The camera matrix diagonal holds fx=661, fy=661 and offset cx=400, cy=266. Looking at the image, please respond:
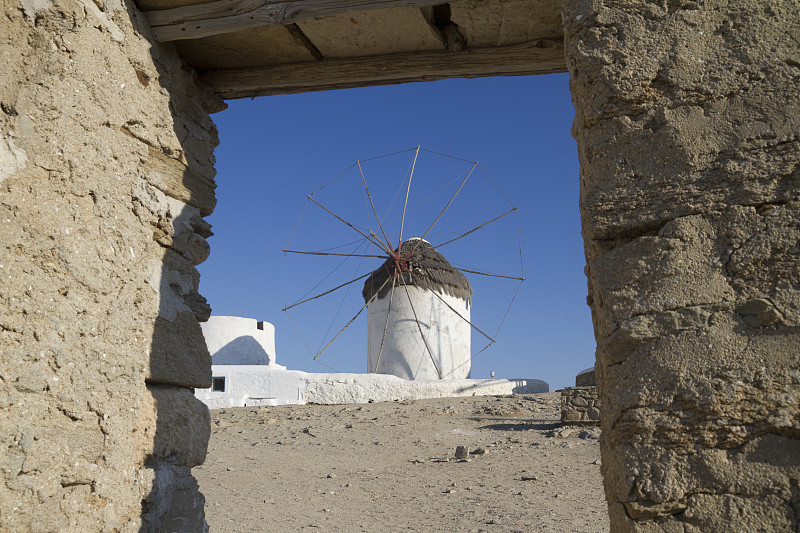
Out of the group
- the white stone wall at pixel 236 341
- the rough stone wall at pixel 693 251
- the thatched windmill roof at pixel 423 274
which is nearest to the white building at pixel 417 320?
the thatched windmill roof at pixel 423 274

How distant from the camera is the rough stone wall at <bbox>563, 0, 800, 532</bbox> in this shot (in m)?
1.79

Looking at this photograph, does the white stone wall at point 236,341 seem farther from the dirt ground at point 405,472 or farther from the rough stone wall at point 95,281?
the rough stone wall at point 95,281

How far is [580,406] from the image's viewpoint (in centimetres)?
912

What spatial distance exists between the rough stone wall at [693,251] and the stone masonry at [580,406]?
289 inches

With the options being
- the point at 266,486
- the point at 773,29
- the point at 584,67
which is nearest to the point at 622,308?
the point at 584,67

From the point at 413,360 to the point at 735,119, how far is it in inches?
644

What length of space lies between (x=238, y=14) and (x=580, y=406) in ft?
25.0

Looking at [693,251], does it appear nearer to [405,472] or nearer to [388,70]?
[388,70]

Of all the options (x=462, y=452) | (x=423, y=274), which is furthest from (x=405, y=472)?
(x=423, y=274)

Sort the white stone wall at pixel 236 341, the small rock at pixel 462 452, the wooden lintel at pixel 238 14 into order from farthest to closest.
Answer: the white stone wall at pixel 236 341 → the small rock at pixel 462 452 → the wooden lintel at pixel 238 14

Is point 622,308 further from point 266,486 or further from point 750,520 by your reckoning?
point 266,486

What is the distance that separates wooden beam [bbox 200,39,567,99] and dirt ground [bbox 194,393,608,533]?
11.1ft

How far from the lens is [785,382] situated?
179cm

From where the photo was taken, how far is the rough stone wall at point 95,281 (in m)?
2.29
